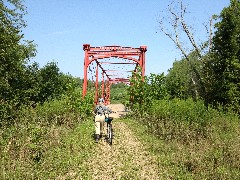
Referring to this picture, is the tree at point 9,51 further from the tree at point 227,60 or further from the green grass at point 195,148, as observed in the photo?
the tree at point 227,60

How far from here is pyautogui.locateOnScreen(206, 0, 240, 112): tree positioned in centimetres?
2210

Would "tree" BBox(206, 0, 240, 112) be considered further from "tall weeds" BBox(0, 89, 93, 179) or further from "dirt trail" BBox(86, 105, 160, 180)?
"tall weeds" BBox(0, 89, 93, 179)

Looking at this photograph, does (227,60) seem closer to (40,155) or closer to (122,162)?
(122,162)

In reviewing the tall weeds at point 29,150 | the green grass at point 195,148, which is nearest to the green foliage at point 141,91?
the green grass at point 195,148

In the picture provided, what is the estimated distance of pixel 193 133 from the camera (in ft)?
31.8

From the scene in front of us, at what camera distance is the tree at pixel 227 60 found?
22.1 m

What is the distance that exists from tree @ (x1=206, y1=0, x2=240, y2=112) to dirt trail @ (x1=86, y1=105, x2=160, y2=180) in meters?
14.6

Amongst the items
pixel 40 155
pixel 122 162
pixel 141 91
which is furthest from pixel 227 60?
pixel 40 155

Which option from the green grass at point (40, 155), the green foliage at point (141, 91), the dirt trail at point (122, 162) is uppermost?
the green foliage at point (141, 91)

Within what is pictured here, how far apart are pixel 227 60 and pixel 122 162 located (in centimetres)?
1792

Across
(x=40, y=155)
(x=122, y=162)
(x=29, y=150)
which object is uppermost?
(x=29, y=150)

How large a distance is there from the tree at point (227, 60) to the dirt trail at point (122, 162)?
1464cm

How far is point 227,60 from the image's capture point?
73.7 feet

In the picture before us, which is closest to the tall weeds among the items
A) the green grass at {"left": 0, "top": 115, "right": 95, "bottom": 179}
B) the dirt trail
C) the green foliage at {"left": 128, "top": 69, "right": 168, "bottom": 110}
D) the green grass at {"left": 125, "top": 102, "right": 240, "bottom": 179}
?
the green grass at {"left": 0, "top": 115, "right": 95, "bottom": 179}
